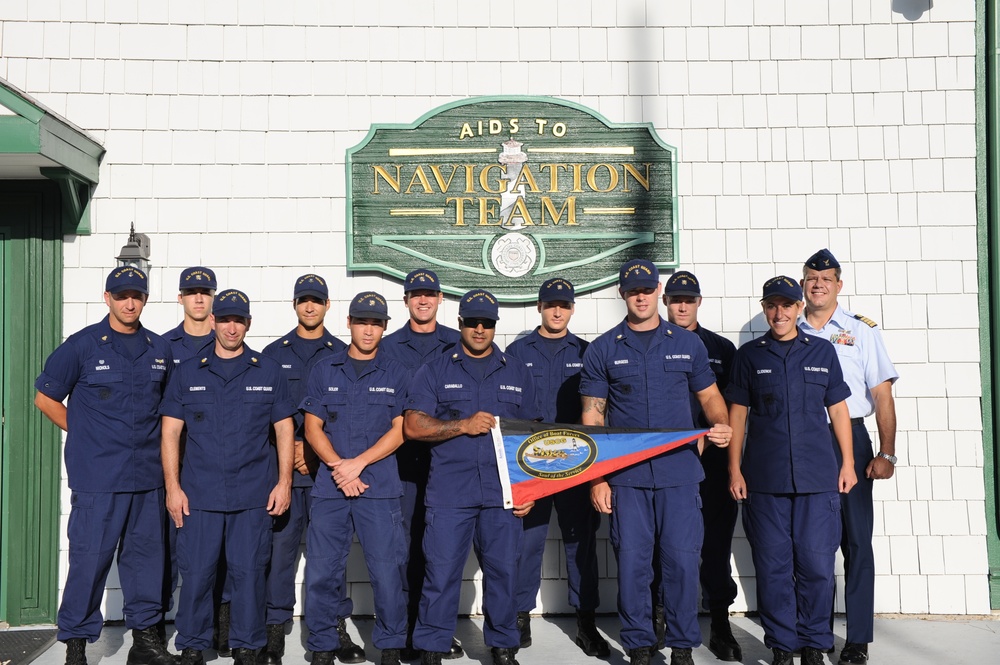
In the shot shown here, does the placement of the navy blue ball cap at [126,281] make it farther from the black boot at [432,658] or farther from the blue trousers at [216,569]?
the black boot at [432,658]

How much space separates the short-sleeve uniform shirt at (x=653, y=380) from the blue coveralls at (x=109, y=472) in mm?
2459

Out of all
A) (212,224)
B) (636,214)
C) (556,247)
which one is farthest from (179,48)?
(636,214)

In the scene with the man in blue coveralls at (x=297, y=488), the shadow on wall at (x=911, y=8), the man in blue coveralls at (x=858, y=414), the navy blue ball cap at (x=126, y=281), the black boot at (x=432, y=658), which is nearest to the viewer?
the black boot at (x=432, y=658)

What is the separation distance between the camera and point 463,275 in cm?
641

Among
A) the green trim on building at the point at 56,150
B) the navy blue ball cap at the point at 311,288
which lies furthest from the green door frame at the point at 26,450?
the navy blue ball cap at the point at 311,288

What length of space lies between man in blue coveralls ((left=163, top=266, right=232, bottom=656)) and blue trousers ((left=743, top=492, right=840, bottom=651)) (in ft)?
10.0

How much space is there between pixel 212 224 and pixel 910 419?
16.2 ft

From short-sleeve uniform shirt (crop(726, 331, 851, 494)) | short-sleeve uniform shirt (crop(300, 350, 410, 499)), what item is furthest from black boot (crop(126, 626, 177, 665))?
short-sleeve uniform shirt (crop(726, 331, 851, 494))

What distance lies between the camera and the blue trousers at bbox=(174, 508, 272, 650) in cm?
487

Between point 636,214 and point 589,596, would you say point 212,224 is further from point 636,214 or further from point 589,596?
point 589,596

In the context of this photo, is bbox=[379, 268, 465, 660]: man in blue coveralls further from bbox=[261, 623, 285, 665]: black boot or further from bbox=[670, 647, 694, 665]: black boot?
bbox=[670, 647, 694, 665]: black boot

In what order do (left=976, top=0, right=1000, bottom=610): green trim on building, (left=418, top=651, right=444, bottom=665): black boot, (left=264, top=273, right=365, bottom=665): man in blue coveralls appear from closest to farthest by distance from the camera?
(left=418, top=651, right=444, bottom=665): black boot < (left=264, top=273, right=365, bottom=665): man in blue coveralls < (left=976, top=0, right=1000, bottom=610): green trim on building

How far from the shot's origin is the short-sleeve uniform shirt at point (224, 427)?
4.88m

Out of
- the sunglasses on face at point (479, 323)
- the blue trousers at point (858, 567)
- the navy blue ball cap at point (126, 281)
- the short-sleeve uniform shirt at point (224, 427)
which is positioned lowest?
the blue trousers at point (858, 567)
